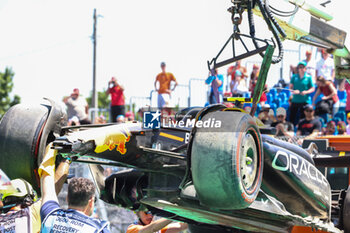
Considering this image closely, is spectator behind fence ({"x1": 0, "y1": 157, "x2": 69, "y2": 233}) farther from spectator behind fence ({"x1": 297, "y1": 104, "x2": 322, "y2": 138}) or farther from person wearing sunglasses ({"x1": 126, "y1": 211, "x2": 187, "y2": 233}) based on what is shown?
spectator behind fence ({"x1": 297, "y1": 104, "x2": 322, "y2": 138})

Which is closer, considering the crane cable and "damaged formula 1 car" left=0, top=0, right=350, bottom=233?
"damaged formula 1 car" left=0, top=0, right=350, bottom=233

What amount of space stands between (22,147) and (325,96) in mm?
8688

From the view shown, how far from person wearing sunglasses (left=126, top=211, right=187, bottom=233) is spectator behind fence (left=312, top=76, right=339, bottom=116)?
717 cm

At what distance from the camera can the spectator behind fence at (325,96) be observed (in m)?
→ 11.5

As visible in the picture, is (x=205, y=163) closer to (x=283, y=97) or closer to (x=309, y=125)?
(x=309, y=125)

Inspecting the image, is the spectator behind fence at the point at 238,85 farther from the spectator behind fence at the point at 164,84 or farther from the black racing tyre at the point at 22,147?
the black racing tyre at the point at 22,147

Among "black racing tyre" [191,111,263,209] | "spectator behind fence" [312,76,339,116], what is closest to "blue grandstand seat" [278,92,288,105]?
"spectator behind fence" [312,76,339,116]

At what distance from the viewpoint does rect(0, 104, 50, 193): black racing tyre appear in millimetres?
4281

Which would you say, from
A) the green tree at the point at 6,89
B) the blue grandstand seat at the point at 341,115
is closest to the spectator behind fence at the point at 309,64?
the blue grandstand seat at the point at 341,115

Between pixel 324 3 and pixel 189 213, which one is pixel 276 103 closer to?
pixel 324 3

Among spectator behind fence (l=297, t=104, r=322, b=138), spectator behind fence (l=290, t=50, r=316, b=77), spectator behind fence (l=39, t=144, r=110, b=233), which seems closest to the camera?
A: spectator behind fence (l=39, t=144, r=110, b=233)

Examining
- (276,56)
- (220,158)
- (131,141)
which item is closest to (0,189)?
(131,141)

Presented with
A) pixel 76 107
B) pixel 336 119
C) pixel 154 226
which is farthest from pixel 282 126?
pixel 76 107

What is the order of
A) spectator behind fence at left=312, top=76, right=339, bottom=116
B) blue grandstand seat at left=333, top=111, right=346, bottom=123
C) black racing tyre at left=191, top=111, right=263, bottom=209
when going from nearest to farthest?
black racing tyre at left=191, top=111, right=263, bottom=209 < blue grandstand seat at left=333, top=111, right=346, bottom=123 < spectator behind fence at left=312, top=76, right=339, bottom=116
